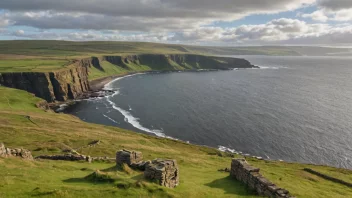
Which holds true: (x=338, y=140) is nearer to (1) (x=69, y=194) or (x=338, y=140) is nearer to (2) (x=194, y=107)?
(2) (x=194, y=107)

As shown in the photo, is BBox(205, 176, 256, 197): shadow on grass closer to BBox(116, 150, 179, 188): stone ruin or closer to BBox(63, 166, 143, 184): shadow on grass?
BBox(116, 150, 179, 188): stone ruin

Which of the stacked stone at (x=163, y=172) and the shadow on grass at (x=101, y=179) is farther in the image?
the stacked stone at (x=163, y=172)

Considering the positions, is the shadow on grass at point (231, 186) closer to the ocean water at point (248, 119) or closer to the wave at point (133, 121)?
the ocean water at point (248, 119)

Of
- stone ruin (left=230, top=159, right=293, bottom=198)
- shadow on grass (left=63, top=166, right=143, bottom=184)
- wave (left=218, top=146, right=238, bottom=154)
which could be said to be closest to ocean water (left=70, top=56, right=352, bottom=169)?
wave (left=218, top=146, right=238, bottom=154)

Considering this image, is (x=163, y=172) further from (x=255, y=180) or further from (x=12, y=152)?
(x=12, y=152)

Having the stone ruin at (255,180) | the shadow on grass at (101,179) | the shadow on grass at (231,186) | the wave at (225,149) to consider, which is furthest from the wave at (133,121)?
the shadow on grass at (101,179)
